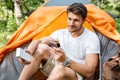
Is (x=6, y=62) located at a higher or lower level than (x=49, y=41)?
lower

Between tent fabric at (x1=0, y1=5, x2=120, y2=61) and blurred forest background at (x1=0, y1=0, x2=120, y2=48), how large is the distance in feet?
13.6

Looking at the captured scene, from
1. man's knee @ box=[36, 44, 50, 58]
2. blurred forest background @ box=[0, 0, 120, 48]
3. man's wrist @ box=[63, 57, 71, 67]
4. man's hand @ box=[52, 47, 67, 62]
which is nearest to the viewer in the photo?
man's hand @ box=[52, 47, 67, 62]

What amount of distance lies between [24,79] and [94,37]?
0.72 meters

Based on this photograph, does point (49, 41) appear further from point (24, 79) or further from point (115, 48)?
point (115, 48)

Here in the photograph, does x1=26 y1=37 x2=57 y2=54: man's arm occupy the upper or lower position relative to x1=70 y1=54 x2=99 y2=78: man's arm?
upper

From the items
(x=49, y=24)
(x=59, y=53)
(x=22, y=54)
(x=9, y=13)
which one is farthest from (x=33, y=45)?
(x=9, y=13)

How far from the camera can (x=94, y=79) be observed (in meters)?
3.39

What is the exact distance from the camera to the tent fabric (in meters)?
3.77

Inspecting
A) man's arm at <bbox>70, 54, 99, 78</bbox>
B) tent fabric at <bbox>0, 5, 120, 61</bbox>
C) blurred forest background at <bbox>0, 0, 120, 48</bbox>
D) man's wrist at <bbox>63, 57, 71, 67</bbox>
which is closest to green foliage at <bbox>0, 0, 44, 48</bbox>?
blurred forest background at <bbox>0, 0, 120, 48</bbox>

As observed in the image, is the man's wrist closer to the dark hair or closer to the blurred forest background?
the dark hair

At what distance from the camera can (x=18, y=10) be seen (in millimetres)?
8125

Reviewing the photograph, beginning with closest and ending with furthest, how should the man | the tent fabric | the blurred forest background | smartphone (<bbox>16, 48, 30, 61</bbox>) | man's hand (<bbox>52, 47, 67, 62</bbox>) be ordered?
man's hand (<bbox>52, 47, 67, 62</bbox>)
smartphone (<bbox>16, 48, 30, 61</bbox>)
the man
the tent fabric
the blurred forest background

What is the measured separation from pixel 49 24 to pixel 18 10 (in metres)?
4.40

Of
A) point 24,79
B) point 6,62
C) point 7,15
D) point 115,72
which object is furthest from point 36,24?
point 7,15
